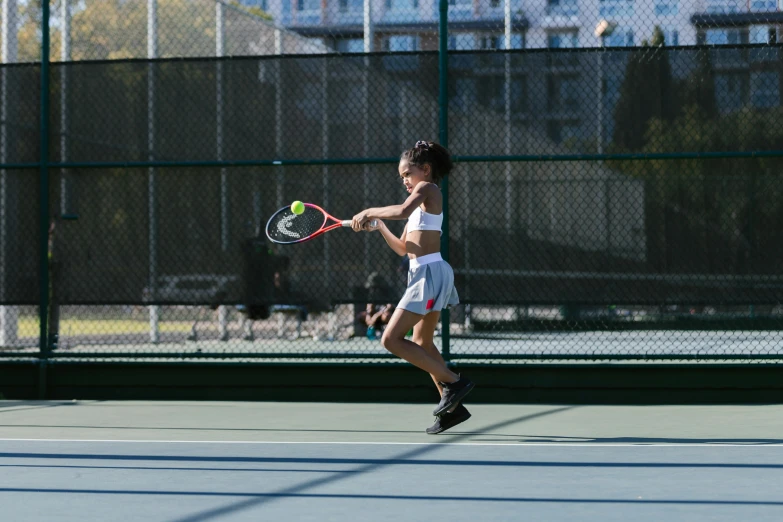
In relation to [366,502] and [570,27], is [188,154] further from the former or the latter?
[366,502]

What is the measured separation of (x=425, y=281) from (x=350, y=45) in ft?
10.9

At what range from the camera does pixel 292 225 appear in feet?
24.4

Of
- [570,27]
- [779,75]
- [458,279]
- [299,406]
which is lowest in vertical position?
[299,406]

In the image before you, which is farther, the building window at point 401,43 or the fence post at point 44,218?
the building window at point 401,43

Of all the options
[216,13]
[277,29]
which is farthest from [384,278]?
[216,13]

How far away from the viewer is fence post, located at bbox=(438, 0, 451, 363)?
846 centimetres

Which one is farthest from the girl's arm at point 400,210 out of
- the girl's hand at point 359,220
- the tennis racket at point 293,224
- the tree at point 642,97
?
the tree at point 642,97

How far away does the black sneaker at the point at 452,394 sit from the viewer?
6.63 metres

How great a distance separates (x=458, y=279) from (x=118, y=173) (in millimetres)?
2725

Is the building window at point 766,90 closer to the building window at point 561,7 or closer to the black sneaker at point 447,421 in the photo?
the building window at point 561,7

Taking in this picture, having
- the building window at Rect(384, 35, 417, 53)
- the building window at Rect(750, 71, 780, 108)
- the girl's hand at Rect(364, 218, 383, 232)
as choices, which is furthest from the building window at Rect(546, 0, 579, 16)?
the girl's hand at Rect(364, 218, 383, 232)

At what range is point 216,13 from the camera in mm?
14117

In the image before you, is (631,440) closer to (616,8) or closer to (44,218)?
(616,8)

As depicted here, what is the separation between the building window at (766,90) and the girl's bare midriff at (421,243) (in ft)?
9.48
